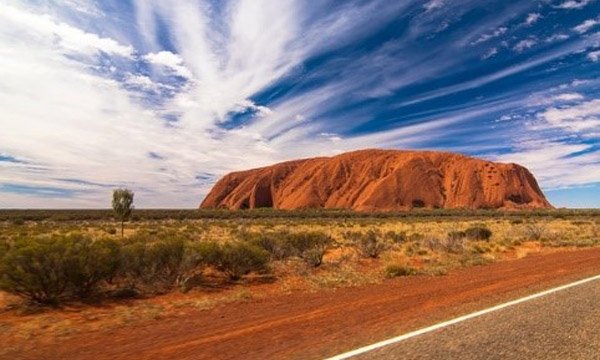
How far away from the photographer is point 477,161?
140125mm

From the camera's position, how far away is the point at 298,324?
7875mm

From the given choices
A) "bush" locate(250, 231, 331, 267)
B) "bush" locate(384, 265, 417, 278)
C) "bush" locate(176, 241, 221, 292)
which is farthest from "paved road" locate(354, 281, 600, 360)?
"bush" locate(250, 231, 331, 267)

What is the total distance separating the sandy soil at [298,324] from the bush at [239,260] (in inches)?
133

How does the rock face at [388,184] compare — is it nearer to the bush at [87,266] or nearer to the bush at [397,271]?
the bush at [397,271]

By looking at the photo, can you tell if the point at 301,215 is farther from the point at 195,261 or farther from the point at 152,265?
the point at 152,265

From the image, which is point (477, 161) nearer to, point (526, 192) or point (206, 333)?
point (526, 192)

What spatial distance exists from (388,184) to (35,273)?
4689 inches

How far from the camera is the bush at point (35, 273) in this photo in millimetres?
10133

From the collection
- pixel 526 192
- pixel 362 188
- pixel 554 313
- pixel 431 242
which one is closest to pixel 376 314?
pixel 554 313

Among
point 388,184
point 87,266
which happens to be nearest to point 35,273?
point 87,266

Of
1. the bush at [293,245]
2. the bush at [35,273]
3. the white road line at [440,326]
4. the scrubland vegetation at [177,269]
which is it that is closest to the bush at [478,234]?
the scrubland vegetation at [177,269]

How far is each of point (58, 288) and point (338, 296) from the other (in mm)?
6275

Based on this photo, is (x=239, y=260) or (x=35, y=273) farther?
(x=239, y=260)

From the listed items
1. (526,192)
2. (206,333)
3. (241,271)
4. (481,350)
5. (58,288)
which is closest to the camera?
(481,350)
